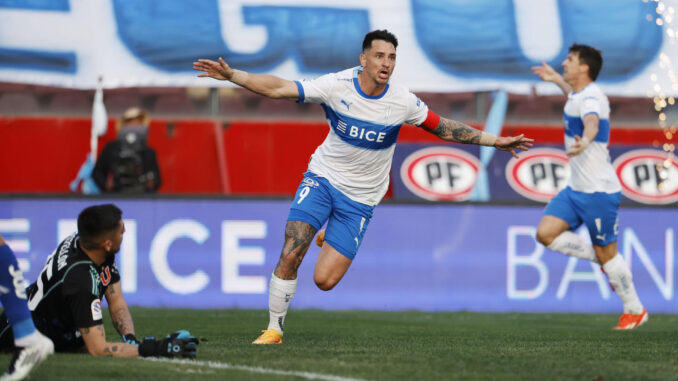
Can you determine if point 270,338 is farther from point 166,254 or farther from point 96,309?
point 166,254

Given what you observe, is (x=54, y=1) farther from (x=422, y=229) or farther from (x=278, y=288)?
(x=278, y=288)

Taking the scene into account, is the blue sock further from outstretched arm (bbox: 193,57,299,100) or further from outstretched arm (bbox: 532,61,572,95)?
outstretched arm (bbox: 532,61,572,95)

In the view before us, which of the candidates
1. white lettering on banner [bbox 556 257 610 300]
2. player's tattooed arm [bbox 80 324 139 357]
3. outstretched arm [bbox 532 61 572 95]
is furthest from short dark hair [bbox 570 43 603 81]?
player's tattooed arm [bbox 80 324 139 357]

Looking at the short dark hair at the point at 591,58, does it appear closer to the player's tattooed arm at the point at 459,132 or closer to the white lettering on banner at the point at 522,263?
the player's tattooed arm at the point at 459,132

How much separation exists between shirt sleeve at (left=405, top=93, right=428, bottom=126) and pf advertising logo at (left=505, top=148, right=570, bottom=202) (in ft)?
20.6

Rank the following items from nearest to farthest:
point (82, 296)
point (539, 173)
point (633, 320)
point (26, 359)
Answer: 1. point (26, 359)
2. point (82, 296)
3. point (633, 320)
4. point (539, 173)

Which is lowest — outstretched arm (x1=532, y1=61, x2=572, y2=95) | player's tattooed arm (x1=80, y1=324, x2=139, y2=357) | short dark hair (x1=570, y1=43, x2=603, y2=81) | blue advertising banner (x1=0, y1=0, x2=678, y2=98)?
player's tattooed arm (x1=80, y1=324, x2=139, y2=357)

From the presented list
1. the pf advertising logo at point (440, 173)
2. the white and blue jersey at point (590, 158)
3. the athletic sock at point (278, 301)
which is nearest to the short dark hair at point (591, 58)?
the white and blue jersey at point (590, 158)

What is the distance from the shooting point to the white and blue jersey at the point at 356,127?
7711mm

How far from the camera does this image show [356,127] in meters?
7.74

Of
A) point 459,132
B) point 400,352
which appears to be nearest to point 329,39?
point 459,132

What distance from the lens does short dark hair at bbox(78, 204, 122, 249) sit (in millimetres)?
6090

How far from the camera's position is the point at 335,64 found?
14.3 metres

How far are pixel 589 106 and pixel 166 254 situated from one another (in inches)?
199
